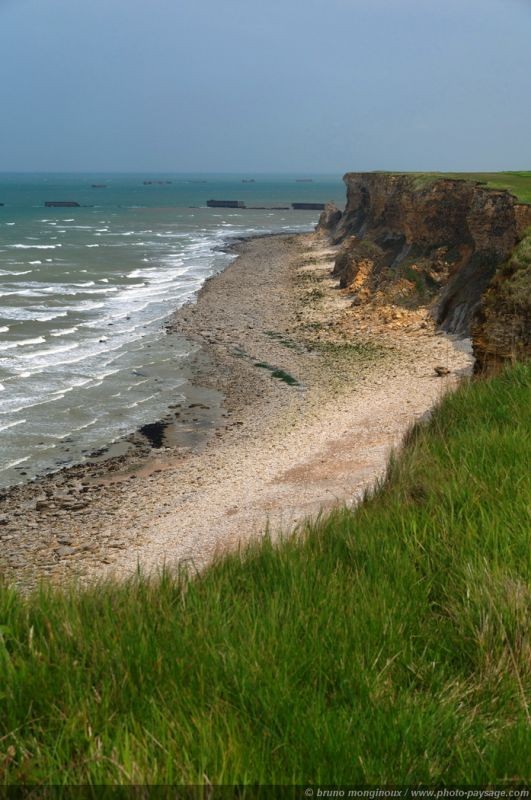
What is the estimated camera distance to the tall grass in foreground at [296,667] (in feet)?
9.66

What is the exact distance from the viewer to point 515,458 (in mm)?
6562

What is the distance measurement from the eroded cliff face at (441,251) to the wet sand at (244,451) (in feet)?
4.64

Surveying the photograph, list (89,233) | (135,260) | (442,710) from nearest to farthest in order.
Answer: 1. (442,710)
2. (135,260)
3. (89,233)

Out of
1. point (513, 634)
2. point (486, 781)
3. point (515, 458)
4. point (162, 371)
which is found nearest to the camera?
point (486, 781)

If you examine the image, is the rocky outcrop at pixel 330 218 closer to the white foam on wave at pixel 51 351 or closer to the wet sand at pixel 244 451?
the wet sand at pixel 244 451

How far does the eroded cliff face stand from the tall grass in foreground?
40.7 ft

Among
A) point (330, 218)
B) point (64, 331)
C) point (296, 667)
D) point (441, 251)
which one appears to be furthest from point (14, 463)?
point (330, 218)

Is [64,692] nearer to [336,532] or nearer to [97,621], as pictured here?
[97,621]

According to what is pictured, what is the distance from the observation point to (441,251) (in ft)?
109

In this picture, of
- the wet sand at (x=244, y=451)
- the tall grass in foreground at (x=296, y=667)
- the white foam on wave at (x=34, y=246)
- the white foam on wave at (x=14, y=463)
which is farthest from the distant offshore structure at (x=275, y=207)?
the tall grass in foreground at (x=296, y=667)

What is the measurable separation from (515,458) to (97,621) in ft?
13.3

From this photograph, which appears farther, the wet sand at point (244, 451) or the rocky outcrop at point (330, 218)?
the rocky outcrop at point (330, 218)

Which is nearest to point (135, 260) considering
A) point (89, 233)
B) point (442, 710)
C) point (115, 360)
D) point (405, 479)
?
point (89, 233)

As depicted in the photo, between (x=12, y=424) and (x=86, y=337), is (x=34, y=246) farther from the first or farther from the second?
(x=12, y=424)
